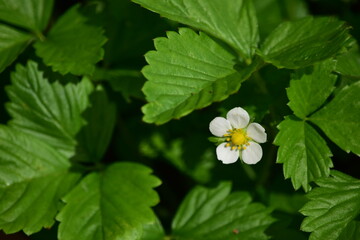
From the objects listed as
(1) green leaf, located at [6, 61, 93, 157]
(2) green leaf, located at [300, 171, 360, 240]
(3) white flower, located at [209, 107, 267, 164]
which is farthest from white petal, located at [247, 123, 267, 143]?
(1) green leaf, located at [6, 61, 93, 157]

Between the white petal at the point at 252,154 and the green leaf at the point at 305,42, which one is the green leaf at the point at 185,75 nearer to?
the green leaf at the point at 305,42

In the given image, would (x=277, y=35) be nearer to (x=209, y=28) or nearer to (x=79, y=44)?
(x=209, y=28)

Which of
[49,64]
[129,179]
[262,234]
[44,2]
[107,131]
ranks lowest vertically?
[262,234]

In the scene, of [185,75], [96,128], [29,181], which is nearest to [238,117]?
[185,75]

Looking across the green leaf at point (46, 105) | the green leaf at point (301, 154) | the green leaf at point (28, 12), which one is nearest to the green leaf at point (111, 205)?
the green leaf at point (46, 105)

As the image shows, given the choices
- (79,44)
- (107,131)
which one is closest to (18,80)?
(79,44)

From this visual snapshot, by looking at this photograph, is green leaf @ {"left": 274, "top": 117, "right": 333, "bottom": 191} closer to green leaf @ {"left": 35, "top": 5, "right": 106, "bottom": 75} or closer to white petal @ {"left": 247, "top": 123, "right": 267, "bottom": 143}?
white petal @ {"left": 247, "top": 123, "right": 267, "bottom": 143}

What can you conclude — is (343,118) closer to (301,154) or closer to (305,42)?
(301,154)
